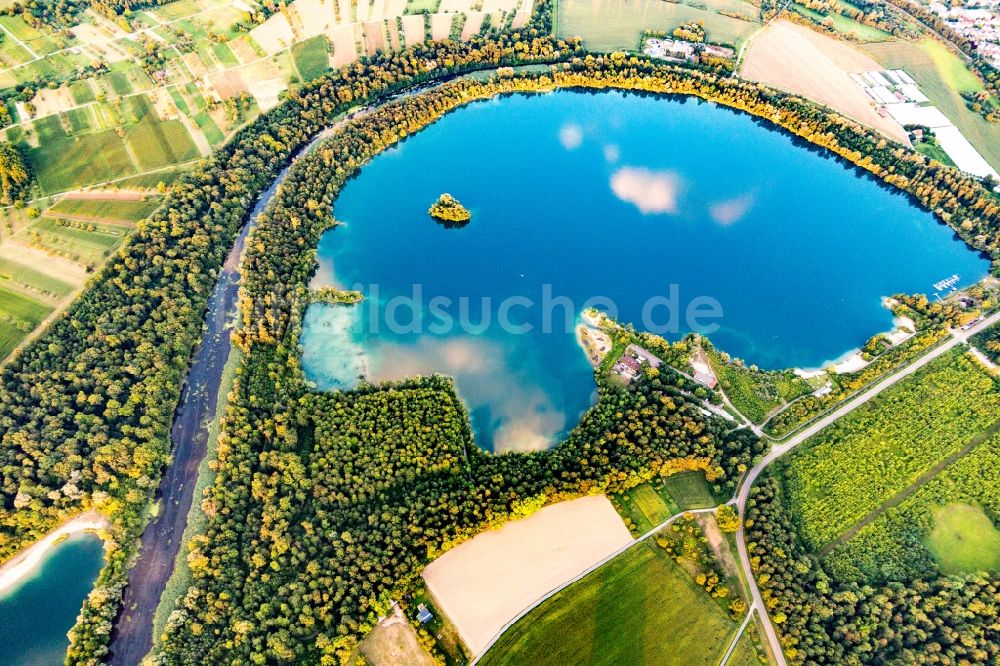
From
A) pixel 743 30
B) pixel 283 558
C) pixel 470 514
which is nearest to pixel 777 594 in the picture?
pixel 470 514

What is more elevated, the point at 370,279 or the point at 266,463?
the point at 370,279

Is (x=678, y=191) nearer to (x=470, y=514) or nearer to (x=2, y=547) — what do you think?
(x=470, y=514)

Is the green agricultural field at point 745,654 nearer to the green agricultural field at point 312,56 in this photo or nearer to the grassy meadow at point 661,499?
the grassy meadow at point 661,499

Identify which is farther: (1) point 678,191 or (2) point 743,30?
(2) point 743,30

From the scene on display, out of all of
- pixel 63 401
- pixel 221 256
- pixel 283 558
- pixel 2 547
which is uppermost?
pixel 221 256

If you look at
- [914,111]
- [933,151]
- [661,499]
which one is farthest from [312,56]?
[933,151]
